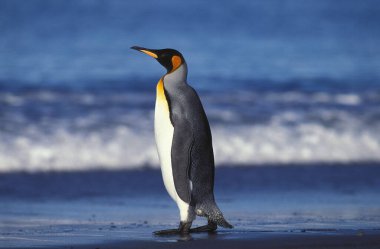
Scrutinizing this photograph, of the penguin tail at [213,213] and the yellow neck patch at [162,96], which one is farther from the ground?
the yellow neck patch at [162,96]

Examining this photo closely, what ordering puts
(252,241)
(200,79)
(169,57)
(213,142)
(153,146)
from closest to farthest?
(252,241), (169,57), (153,146), (213,142), (200,79)

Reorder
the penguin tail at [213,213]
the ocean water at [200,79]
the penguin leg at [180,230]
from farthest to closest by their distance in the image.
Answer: the ocean water at [200,79]
the penguin tail at [213,213]
the penguin leg at [180,230]

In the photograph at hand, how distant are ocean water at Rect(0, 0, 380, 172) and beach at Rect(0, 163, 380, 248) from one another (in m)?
0.75

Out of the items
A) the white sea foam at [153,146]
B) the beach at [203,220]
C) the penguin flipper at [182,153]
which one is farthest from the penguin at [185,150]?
the white sea foam at [153,146]

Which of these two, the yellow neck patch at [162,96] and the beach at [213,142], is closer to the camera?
the yellow neck patch at [162,96]

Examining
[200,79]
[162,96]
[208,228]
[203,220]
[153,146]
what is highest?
[200,79]

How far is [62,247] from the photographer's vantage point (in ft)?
16.3

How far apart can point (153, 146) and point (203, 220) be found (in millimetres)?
3196

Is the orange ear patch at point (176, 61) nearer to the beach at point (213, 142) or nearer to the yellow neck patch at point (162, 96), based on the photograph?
the yellow neck patch at point (162, 96)

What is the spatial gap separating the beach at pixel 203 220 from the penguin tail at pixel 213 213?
0.05 metres

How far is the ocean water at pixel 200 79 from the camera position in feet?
31.9

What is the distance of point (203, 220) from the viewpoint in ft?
21.2

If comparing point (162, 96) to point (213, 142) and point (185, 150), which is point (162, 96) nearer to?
point (185, 150)

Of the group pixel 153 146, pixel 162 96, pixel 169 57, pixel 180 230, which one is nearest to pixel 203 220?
pixel 180 230
